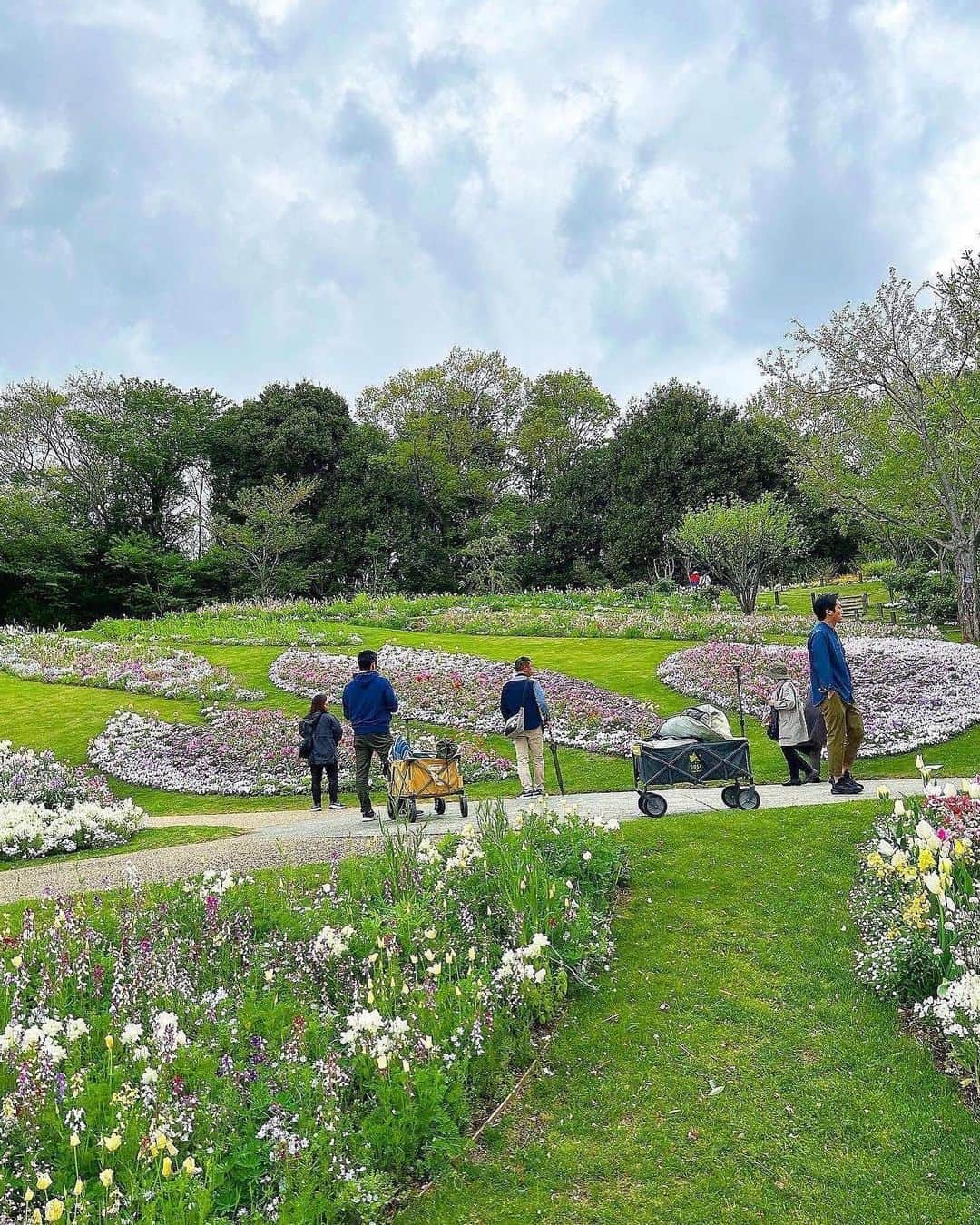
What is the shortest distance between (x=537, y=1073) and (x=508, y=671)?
45.7ft

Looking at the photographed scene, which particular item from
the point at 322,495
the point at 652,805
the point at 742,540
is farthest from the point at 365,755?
the point at 322,495

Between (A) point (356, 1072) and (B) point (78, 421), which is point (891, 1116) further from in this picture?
(B) point (78, 421)

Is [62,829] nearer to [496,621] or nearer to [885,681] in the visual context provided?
[885,681]

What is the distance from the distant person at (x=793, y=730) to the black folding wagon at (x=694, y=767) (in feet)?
4.12

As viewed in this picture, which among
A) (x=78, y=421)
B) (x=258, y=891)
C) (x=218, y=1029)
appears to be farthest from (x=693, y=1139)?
(x=78, y=421)

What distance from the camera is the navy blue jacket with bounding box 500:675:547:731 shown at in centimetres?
1050

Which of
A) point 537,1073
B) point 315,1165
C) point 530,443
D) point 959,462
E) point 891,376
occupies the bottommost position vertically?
point 537,1073

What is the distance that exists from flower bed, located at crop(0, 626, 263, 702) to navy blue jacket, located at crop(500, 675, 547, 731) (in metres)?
9.15

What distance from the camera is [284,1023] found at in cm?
430

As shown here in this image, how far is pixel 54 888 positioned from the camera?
742cm

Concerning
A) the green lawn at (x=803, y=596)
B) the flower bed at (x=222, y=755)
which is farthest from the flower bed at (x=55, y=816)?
the green lawn at (x=803, y=596)

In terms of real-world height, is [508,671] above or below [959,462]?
below

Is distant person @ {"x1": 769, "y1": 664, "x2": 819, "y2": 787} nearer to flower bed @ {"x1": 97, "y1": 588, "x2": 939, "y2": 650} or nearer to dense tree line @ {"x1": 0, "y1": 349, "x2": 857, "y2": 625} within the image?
flower bed @ {"x1": 97, "y1": 588, "x2": 939, "y2": 650}

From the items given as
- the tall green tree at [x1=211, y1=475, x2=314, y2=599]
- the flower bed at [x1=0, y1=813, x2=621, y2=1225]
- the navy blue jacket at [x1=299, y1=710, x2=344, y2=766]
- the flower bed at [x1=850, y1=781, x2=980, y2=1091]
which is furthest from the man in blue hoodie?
the tall green tree at [x1=211, y1=475, x2=314, y2=599]
